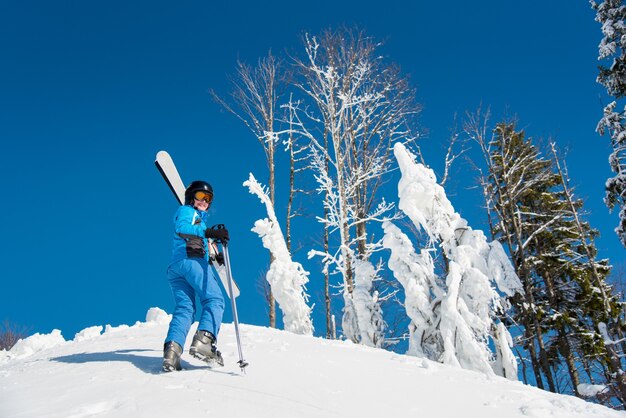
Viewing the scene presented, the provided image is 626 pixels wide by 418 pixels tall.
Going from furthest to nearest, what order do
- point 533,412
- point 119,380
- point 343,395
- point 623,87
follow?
1. point 623,87
2. point 119,380
3. point 343,395
4. point 533,412

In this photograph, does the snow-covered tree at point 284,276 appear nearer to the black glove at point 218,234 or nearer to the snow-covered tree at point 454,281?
the snow-covered tree at point 454,281

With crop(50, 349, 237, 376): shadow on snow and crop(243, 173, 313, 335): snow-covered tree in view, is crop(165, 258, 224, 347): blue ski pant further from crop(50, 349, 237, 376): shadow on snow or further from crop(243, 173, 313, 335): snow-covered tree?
crop(243, 173, 313, 335): snow-covered tree

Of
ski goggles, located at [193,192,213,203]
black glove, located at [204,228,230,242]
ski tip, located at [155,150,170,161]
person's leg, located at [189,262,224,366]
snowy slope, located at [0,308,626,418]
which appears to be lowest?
snowy slope, located at [0,308,626,418]

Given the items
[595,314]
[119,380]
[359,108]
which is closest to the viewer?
[119,380]

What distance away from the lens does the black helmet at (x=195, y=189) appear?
4.61 m

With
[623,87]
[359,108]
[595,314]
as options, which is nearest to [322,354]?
[359,108]

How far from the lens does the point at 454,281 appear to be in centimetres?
855

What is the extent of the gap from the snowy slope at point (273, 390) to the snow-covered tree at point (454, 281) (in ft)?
13.1

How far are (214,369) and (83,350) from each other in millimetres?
3127

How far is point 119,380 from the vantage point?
3.50 m

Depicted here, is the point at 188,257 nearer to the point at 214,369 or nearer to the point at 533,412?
the point at 214,369

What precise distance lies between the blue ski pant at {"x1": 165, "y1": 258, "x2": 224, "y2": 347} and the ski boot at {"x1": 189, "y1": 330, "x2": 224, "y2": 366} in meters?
0.08

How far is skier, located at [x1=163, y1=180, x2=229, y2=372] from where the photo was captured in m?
3.93

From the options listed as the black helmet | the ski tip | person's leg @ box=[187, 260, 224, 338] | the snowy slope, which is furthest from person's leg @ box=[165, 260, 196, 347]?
the ski tip
